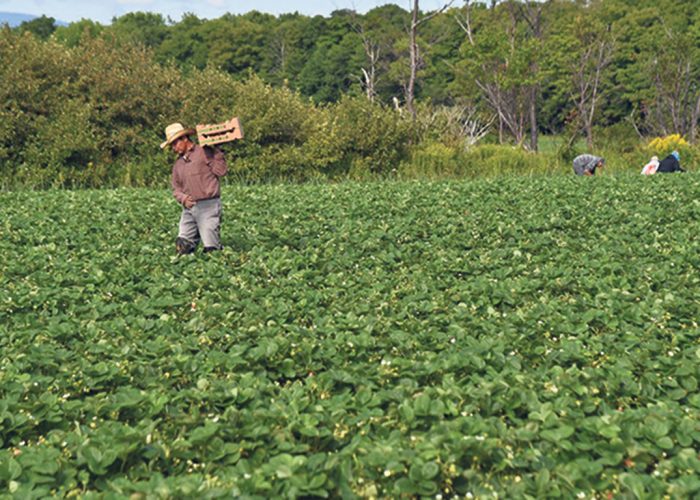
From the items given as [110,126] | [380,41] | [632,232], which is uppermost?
[380,41]

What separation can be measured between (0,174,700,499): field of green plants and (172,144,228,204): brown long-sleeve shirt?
888mm

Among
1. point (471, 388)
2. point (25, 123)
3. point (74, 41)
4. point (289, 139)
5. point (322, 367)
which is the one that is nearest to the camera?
point (471, 388)

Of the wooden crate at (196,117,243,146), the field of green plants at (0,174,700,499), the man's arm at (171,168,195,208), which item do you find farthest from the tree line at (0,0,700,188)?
the field of green plants at (0,174,700,499)

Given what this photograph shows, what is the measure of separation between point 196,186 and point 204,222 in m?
0.54

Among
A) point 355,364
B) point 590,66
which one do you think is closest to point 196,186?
point 355,364

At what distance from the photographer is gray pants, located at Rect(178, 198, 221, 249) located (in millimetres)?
10219

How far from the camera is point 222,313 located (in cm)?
720

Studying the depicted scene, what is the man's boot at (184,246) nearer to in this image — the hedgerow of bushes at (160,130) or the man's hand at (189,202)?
the man's hand at (189,202)

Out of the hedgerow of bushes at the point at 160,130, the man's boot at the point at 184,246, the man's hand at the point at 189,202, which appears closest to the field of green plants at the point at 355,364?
the man's boot at the point at 184,246

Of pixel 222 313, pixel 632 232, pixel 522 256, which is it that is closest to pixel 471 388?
pixel 222 313

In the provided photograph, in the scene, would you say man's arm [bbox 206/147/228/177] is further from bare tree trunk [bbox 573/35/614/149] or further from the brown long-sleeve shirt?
bare tree trunk [bbox 573/35/614/149]

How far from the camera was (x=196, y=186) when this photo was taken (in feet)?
33.0

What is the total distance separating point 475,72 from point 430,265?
37.4 m

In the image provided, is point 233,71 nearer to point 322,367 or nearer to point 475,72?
point 475,72
